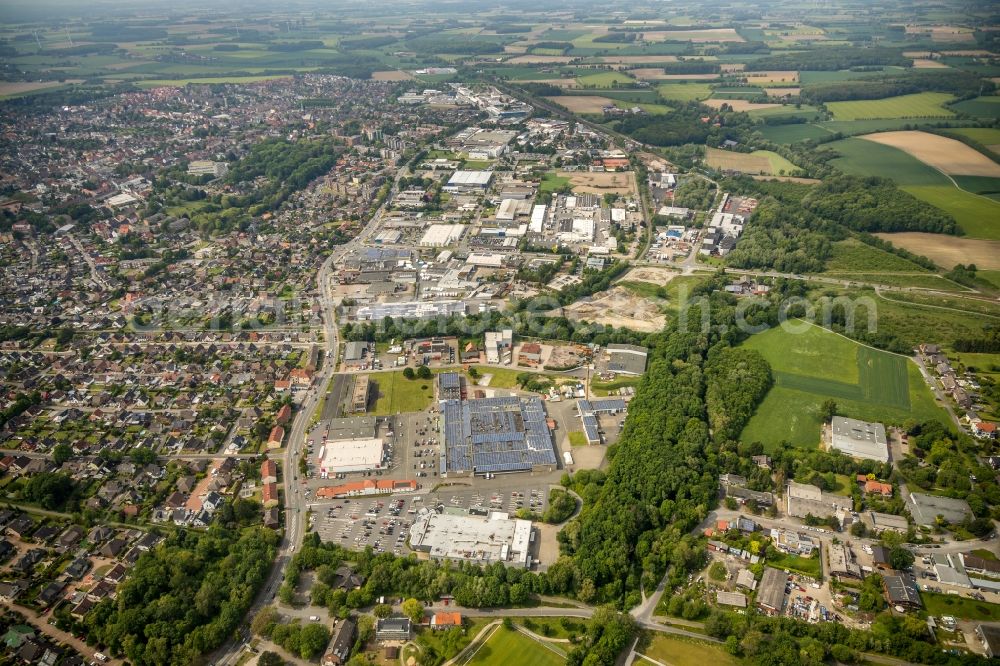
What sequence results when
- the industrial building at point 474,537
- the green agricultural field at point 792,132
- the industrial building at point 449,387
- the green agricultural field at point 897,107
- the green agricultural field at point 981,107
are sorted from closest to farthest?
the industrial building at point 474,537 → the industrial building at point 449,387 → the green agricultural field at point 792,132 → the green agricultural field at point 981,107 → the green agricultural field at point 897,107

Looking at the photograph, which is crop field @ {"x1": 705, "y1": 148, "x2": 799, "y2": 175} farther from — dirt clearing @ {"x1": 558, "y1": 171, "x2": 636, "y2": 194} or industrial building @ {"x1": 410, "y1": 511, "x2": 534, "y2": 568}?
industrial building @ {"x1": 410, "y1": 511, "x2": 534, "y2": 568}

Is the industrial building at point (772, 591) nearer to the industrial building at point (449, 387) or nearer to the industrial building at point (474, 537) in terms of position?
the industrial building at point (474, 537)

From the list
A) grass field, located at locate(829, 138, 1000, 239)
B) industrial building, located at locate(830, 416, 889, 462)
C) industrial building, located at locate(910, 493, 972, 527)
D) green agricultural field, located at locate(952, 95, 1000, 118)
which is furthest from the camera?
green agricultural field, located at locate(952, 95, 1000, 118)

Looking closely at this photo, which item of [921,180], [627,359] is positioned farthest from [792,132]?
[627,359]

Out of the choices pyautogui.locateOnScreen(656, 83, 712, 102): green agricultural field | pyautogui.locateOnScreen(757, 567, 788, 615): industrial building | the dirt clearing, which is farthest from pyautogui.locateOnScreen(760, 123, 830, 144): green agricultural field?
pyautogui.locateOnScreen(757, 567, 788, 615): industrial building

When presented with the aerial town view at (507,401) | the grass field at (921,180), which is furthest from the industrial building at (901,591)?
the grass field at (921,180)

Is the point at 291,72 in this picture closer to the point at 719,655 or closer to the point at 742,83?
the point at 742,83
